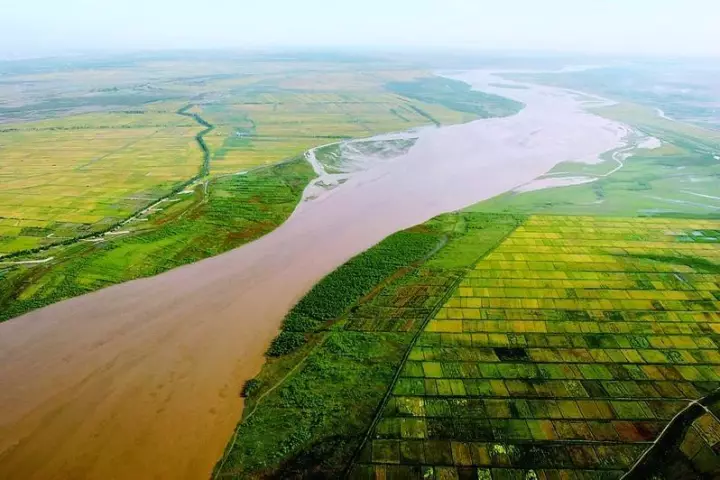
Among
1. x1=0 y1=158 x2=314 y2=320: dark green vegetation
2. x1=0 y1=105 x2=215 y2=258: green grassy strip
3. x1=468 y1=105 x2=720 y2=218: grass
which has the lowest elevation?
x1=468 y1=105 x2=720 y2=218: grass

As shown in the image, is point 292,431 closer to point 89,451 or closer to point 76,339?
point 89,451

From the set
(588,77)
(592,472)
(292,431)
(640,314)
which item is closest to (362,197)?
(640,314)

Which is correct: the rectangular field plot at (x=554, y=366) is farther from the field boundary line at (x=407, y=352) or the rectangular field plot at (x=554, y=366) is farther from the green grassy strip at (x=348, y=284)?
the green grassy strip at (x=348, y=284)

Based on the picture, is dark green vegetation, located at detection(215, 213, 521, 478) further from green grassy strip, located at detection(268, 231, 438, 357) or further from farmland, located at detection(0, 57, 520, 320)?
farmland, located at detection(0, 57, 520, 320)

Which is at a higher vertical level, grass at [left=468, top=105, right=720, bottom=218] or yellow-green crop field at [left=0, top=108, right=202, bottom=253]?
yellow-green crop field at [left=0, top=108, right=202, bottom=253]

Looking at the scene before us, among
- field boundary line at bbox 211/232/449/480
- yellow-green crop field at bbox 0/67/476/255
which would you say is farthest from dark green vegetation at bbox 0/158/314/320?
field boundary line at bbox 211/232/449/480

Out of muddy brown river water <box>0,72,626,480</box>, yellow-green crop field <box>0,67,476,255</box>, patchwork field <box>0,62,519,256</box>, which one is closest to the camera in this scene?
muddy brown river water <box>0,72,626,480</box>

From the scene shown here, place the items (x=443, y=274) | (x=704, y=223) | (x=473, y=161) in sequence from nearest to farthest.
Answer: (x=443, y=274) → (x=704, y=223) → (x=473, y=161)

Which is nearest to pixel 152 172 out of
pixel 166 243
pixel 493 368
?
pixel 166 243

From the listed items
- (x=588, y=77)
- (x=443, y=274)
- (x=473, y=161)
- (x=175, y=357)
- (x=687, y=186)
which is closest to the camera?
(x=175, y=357)
